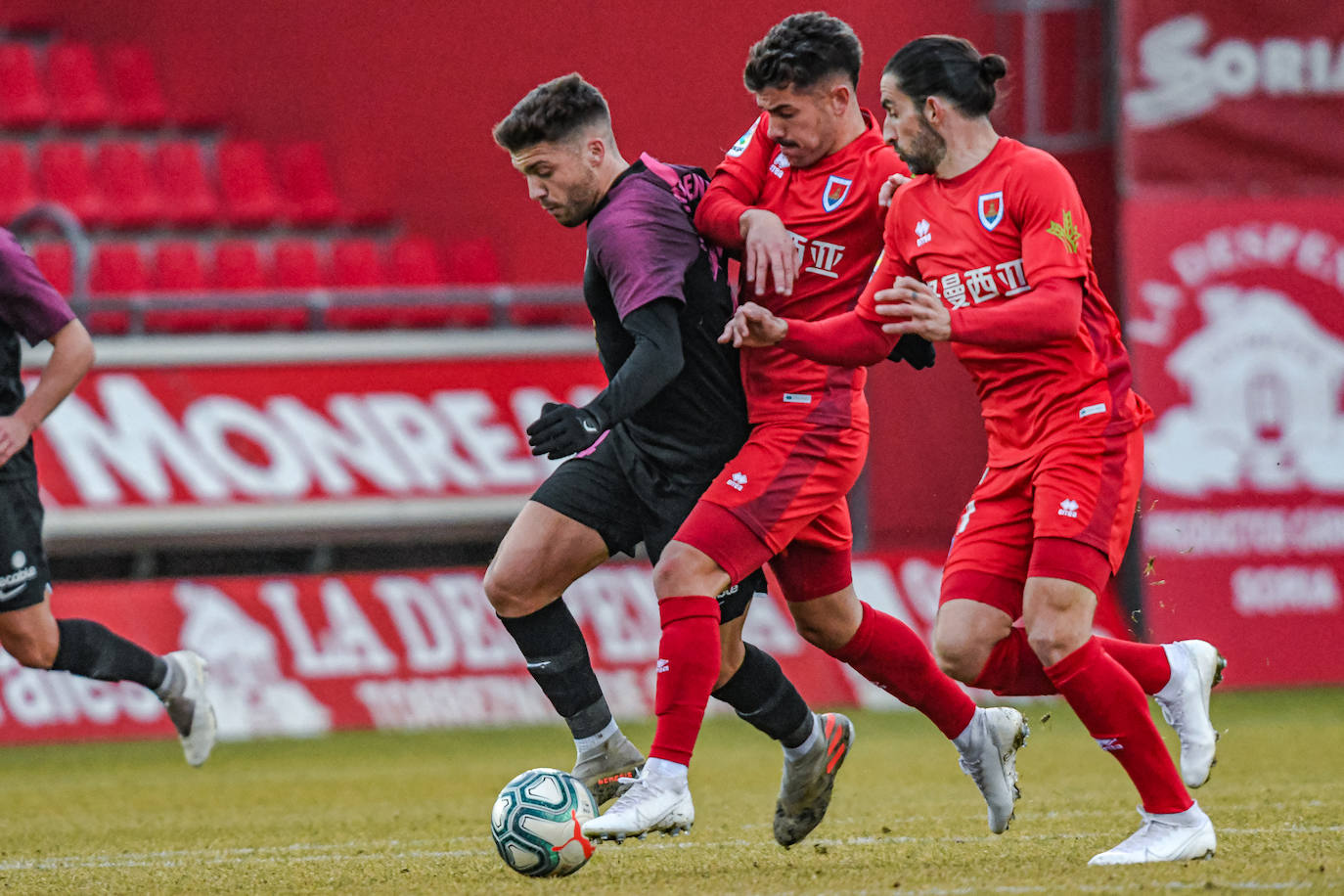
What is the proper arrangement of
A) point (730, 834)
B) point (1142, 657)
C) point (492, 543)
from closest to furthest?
point (1142, 657) < point (730, 834) < point (492, 543)

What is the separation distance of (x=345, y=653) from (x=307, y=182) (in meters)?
5.65

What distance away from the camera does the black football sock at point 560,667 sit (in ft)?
16.4

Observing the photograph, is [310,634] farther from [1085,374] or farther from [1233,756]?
[1085,374]

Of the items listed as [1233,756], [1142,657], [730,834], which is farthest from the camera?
[1233,756]

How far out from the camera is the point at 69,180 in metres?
13.3

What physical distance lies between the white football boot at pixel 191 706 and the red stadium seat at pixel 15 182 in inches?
282

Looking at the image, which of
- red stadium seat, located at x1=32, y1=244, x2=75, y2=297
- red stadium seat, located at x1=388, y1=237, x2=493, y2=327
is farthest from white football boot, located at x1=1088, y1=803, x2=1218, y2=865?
red stadium seat, located at x1=32, y1=244, x2=75, y2=297

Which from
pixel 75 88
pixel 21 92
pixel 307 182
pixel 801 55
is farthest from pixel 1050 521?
pixel 75 88

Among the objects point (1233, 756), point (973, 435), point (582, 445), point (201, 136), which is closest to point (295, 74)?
point (201, 136)

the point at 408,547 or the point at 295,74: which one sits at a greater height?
the point at 295,74

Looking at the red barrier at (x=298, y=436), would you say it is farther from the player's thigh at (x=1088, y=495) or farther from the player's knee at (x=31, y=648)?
the player's thigh at (x=1088, y=495)

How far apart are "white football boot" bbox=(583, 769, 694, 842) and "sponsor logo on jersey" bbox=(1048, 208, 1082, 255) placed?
1.58m

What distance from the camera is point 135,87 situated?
47.9 ft

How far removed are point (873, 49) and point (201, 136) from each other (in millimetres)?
5621
